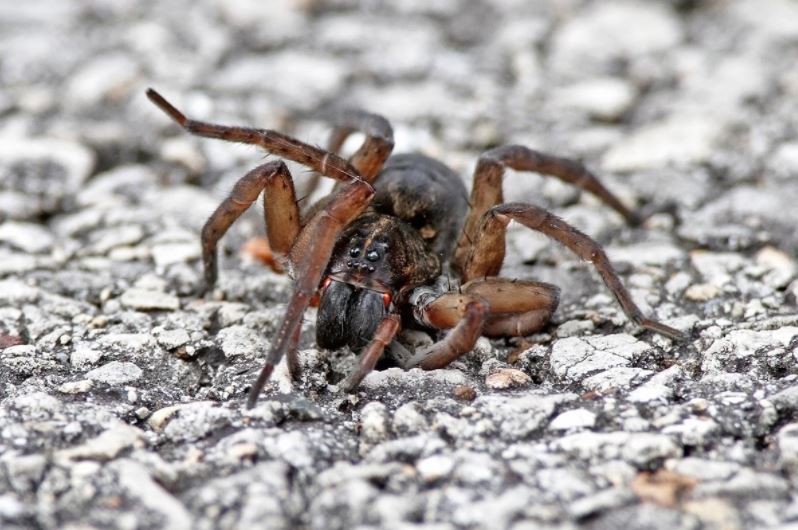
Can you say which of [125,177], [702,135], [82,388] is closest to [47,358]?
[82,388]

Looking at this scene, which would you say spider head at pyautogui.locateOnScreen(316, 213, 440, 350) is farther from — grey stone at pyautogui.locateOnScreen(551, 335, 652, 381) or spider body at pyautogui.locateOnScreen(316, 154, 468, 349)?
grey stone at pyautogui.locateOnScreen(551, 335, 652, 381)

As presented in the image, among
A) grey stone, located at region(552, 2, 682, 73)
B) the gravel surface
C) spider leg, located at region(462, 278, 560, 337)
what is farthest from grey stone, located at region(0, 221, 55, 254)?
grey stone, located at region(552, 2, 682, 73)

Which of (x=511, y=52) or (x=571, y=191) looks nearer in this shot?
(x=571, y=191)

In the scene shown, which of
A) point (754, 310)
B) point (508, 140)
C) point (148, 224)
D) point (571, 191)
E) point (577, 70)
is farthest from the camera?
point (577, 70)

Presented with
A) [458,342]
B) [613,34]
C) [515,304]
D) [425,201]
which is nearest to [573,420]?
[458,342]

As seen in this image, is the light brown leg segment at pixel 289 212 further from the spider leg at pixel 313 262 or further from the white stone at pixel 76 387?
the white stone at pixel 76 387

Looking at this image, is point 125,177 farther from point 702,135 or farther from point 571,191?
point 702,135

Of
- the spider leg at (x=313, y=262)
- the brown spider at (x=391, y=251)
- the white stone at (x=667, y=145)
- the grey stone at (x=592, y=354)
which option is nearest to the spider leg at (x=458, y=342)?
the brown spider at (x=391, y=251)
